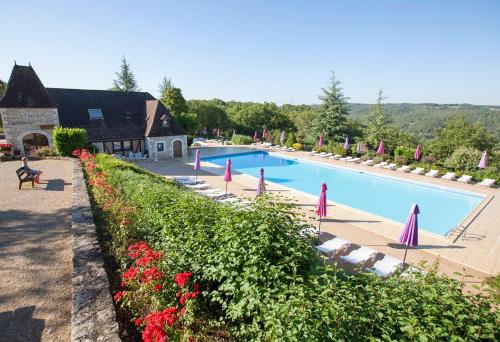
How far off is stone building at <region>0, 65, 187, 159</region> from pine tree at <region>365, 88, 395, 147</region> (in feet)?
61.4

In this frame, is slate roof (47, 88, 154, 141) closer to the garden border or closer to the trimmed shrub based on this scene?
the garden border

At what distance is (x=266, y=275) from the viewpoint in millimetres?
3896

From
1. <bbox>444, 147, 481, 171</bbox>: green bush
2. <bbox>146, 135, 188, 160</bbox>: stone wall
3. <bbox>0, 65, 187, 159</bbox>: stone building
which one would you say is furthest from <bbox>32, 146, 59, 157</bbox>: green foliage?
<bbox>444, 147, 481, 171</bbox>: green bush

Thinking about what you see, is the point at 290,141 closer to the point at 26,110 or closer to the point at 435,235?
the point at 435,235

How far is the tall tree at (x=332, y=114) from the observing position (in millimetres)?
33000

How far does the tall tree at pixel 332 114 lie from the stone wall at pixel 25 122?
25928mm

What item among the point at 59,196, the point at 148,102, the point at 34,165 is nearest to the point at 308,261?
the point at 59,196

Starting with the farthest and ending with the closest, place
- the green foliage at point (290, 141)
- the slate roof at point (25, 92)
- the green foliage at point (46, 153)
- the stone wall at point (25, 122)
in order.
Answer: the green foliage at point (290, 141), the stone wall at point (25, 122), the slate roof at point (25, 92), the green foliage at point (46, 153)

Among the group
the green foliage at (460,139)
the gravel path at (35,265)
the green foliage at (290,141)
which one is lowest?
the gravel path at (35,265)

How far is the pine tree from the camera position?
29.1 m

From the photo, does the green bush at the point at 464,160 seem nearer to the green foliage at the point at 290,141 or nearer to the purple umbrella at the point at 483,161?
the purple umbrella at the point at 483,161

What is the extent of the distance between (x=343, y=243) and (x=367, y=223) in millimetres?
3796

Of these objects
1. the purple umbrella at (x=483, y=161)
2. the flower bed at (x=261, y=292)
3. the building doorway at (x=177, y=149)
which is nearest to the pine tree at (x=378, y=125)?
the purple umbrella at (x=483, y=161)

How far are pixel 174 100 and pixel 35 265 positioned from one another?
28.5 m
